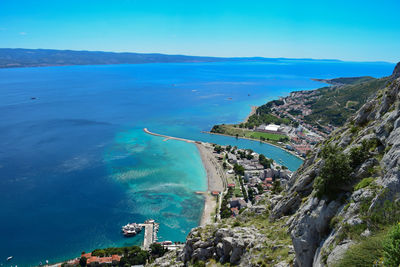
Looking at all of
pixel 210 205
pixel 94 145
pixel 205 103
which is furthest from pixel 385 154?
pixel 205 103

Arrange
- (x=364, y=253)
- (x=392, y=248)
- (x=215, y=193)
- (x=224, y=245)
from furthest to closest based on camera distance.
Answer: (x=215, y=193) < (x=224, y=245) < (x=364, y=253) < (x=392, y=248)

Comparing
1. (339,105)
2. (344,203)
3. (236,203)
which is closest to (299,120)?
(339,105)

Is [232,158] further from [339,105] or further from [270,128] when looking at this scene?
[339,105]

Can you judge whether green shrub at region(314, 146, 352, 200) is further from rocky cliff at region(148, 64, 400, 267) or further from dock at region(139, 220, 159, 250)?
dock at region(139, 220, 159, 250)

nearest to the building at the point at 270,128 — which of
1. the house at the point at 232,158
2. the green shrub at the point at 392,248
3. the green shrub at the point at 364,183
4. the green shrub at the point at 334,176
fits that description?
the house at the point at 232,158

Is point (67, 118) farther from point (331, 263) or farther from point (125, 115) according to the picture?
point (331, 263)

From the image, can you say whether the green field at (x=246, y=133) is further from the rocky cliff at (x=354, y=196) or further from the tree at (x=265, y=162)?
the rocky cliff at (x=354, y=196)

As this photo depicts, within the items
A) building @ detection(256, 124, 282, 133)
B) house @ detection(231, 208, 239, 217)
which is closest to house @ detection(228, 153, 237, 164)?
house @ detection(231, 208, 239, 217)
